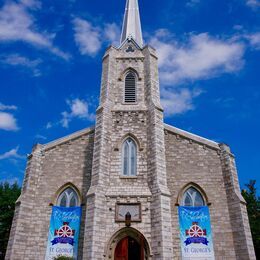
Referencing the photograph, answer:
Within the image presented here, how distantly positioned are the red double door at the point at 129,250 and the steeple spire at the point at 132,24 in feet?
62.4

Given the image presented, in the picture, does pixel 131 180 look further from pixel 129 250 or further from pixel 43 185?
Result: pixel 43 185

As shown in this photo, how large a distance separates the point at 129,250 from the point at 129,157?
5319 mm

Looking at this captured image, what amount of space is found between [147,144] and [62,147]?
5.79 metres

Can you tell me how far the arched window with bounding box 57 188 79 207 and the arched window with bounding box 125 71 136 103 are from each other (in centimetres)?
726

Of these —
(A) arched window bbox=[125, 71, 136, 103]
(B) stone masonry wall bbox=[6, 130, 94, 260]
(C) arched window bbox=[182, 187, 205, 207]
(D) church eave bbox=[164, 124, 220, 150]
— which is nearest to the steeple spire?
(A) arched window bbox=[125, 71, 136, 103]

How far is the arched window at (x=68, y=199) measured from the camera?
17609 millimetres

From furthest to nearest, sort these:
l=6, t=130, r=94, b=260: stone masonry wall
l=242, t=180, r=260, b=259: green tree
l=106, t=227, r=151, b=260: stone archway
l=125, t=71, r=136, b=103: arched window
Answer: l=242, t=180, r=260, b=259: green tree, l=125, t=71, r=136, b=103: arched window, l=6, t=130, r=94, b=260: stone masonry wall, l=106, t=227, r=151, b=260: stone archway

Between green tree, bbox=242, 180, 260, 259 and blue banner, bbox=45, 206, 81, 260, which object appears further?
green tree, bbox=242, 180, 260, 259

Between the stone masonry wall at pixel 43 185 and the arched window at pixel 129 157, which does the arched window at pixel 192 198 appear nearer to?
the arched window at pixel 129 157

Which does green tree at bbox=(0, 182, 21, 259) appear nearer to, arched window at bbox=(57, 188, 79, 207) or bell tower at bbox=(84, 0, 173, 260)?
arched window at bbox=(57, 188, 79, 207)

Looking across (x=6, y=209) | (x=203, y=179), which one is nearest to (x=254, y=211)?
(x=203, y=179)

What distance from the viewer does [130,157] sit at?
58.6ft

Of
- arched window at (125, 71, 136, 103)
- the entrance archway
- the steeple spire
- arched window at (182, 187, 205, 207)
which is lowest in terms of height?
the entrance archway

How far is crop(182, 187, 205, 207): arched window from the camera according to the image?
17.3 m
